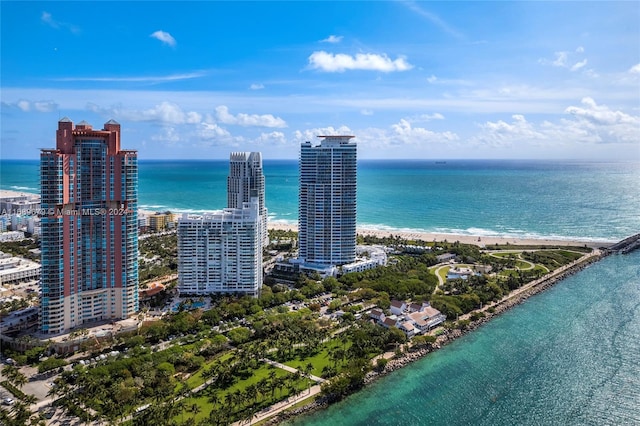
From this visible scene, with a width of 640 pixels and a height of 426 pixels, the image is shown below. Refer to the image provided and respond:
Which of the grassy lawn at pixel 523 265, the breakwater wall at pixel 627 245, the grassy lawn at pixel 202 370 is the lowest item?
the grassy lawn at pixel 202 370

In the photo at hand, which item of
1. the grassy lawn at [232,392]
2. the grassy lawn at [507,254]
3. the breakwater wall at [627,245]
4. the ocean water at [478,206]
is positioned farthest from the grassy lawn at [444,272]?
the grassy lawn at [232,392]

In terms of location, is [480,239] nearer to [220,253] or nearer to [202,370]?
[220,253]

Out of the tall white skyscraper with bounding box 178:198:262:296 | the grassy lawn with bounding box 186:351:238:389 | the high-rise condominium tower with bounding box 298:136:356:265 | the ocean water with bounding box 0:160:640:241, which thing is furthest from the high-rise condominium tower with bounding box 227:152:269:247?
the ocean water with bounding box 0:160:640:241

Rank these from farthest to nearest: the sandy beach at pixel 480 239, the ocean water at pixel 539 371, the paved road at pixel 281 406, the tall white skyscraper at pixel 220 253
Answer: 1. the sandy beach at pixel 480 239
2. the tall white skyscraper at pixel 220 253
3. the ocean water at pixel 539 371
4. the paved road at pixel 281 406

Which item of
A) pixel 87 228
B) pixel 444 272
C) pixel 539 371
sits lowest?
pixel 539 371

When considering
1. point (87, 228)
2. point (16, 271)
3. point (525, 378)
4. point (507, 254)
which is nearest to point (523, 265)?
point (507, 254)

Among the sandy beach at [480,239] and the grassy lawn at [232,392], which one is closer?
the grassy lawn at [232,392]

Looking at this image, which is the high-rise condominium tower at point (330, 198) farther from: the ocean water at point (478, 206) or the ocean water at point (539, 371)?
the ocean water at point (478, 206)

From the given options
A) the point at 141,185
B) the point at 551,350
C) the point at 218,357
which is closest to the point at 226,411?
the point at 218,357
